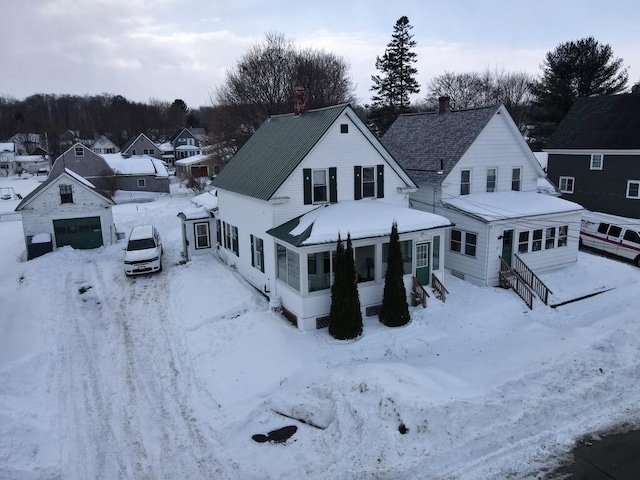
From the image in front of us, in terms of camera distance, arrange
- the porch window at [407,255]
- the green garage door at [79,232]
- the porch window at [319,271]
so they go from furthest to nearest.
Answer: the green garage door at [79,232], the porch window at [407,255], the porch window at [319,271]

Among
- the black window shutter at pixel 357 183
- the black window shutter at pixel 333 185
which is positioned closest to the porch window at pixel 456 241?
the black window shutter at pixel 357 183

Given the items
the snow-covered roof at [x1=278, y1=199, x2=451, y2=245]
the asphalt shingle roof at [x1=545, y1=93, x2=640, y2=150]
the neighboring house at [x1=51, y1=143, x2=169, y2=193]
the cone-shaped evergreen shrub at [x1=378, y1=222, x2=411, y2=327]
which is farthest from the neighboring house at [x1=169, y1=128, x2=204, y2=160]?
the cone-shaped evergreen shrub at [x1=378, y1=222, x2=411, y2=327]

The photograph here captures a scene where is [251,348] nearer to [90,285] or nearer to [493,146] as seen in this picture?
[90,285]

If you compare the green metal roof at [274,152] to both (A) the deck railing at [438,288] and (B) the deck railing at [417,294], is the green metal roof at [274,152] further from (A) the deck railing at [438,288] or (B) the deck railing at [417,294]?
(A) the deck railing at [438,288]

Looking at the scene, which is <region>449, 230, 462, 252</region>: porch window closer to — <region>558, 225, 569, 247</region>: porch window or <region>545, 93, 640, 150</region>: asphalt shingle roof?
<region>558, 225, 569, 247</region>: porch window

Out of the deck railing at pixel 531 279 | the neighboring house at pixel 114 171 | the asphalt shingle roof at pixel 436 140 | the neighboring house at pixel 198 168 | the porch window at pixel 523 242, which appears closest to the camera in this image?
the deck railing at pixel 531 279

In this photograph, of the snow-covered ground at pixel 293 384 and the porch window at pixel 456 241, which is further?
the porch window at pixel 456 241

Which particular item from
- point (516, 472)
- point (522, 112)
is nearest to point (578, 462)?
point (516, 472)
